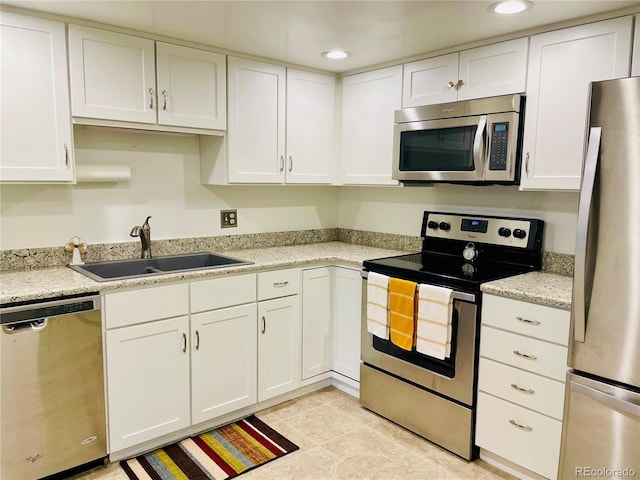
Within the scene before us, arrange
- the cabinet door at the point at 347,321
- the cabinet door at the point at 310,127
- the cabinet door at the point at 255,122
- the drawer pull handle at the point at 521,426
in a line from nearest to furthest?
the drawer pull handle at the point at 521,426 < the cabinet door at the point at 255,122 < the cabinet door at the point at 347,321 < the cabinet door at the point at 310,127

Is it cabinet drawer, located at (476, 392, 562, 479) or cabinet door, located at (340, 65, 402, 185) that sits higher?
cabinet door, located at (340, 65, 402, 185)

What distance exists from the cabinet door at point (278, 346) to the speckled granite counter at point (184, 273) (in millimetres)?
251

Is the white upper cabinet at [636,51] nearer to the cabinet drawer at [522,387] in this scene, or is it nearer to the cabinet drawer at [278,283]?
the cabinet drawer at [522,387]

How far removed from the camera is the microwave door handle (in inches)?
96.0

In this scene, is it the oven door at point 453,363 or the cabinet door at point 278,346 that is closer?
the oven door at point 453,363

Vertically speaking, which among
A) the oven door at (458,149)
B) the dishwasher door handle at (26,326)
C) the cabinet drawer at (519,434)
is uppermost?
the oven door at (458,149)

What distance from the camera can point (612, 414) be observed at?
1773mm

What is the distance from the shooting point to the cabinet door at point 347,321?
2.96 metres

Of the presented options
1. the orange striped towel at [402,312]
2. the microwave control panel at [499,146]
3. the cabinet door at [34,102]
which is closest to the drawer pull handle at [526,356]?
the orange striped towel at [402,312]

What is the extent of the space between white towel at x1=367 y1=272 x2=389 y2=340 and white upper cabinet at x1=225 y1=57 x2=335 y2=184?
3.17 ft

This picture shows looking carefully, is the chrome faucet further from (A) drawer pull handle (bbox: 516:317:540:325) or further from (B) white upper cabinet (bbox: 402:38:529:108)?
(A) drawer pull handle (bbox: 516:317:540:325)

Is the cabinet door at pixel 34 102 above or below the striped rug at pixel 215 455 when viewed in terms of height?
above

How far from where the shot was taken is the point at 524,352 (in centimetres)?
213

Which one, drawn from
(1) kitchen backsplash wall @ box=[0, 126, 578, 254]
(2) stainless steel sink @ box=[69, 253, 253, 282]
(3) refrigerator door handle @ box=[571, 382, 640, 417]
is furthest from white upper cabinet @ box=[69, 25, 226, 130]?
(3) refrigerator door handle @ box=[571, 382, 640, 417]
